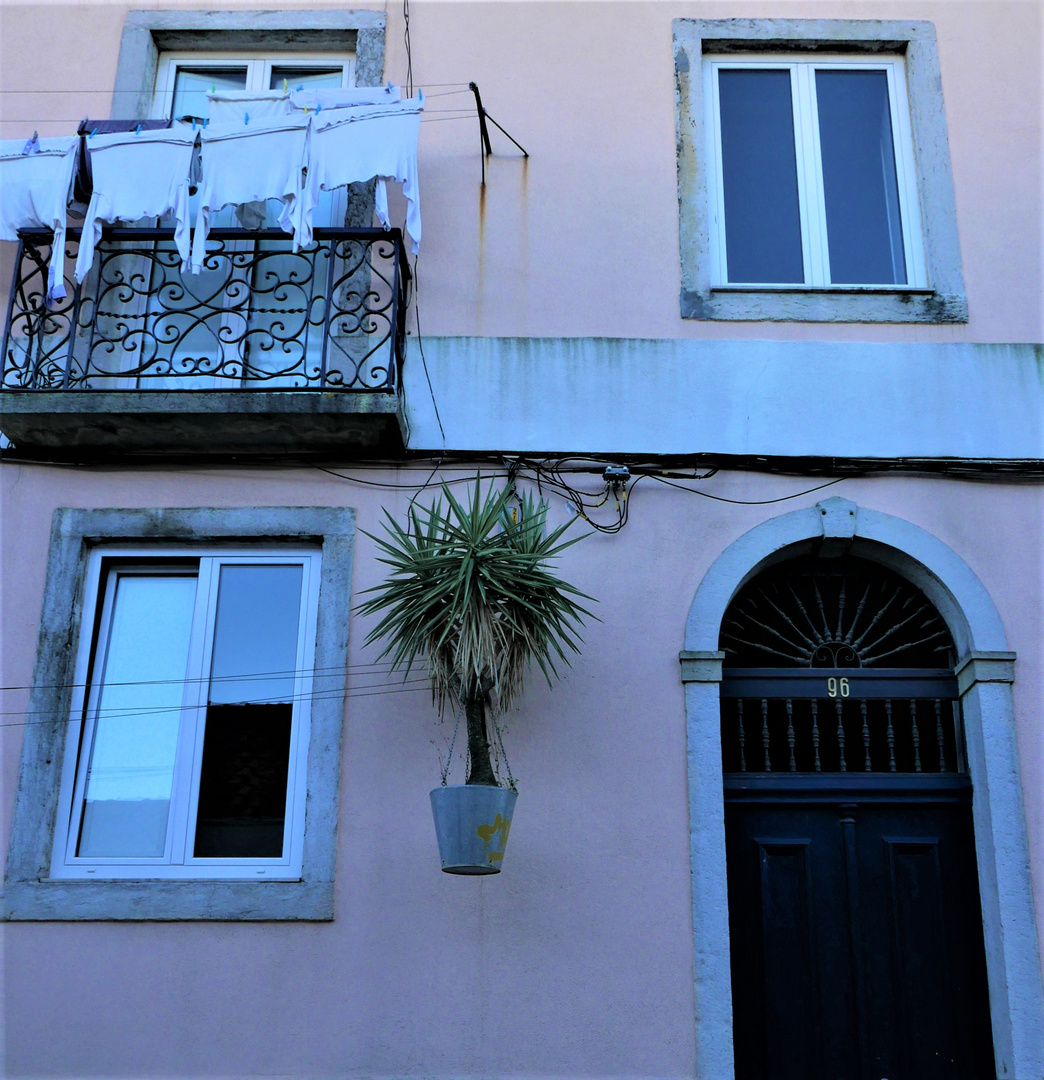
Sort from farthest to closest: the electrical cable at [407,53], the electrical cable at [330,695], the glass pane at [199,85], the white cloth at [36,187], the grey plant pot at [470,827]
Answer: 1. the glass pane at [199,85]
2. the electrical cable at [407,53]
3. the white cloth at [36,187]
4. the electrical cable at [330,695]
5. the grey plant pot at [470,827]

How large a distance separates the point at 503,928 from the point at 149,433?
8.97ft

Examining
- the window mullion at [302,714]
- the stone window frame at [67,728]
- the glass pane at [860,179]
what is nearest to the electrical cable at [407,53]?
the glass pane at [860,179]

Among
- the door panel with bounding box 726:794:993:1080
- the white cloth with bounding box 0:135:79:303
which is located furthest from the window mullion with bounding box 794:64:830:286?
the white cloth with bounding box 0:135:79:303

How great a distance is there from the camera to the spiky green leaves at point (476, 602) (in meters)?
5.13

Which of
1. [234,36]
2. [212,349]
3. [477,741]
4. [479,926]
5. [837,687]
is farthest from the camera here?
[234,36]

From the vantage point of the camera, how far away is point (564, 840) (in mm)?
5434

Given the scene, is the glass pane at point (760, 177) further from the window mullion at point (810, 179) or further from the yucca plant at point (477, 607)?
the yucca plant at point (477, 607)

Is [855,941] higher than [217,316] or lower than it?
lower

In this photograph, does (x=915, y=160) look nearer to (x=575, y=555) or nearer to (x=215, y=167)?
(x=575, y=555)

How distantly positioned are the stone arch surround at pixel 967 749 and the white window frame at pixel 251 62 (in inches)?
139

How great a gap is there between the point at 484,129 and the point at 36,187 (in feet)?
7.19

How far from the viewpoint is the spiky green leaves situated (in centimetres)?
513

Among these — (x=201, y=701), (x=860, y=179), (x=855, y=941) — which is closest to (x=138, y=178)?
(x=201, y=701)

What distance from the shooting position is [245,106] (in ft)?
20.9
